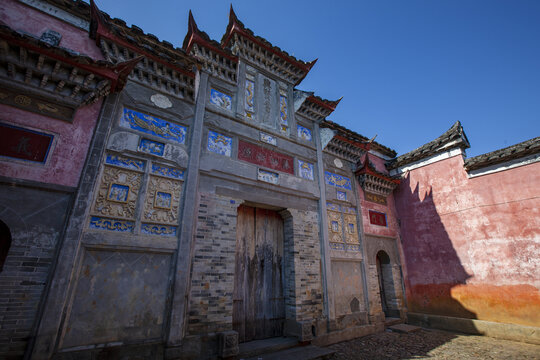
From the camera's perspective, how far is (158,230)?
5.02 m

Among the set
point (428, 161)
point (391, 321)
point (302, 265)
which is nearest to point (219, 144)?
point (302, 265)

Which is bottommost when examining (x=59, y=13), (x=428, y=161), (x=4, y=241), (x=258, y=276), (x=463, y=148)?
(x=258, y=276)

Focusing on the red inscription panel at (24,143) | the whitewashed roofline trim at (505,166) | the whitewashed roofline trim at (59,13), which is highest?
the whitewashed roofline trim at (59,13)

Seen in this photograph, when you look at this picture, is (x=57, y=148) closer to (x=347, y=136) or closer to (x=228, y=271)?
(x=228, y=271)

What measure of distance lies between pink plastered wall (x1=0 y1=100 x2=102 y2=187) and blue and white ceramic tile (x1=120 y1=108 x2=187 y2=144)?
64 cm

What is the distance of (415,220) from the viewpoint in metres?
10.2

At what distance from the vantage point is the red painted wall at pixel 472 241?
7.45 meters

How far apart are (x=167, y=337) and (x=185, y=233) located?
6.04ft

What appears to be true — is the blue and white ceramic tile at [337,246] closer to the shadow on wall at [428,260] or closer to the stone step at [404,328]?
the stone step at [404,328]

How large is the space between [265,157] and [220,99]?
1995 millimetres

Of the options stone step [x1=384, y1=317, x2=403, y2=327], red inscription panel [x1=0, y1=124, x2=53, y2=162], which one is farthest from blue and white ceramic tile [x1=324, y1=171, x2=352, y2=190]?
red inscription panel [x1=0, y1=124, x2=53, y2=162]

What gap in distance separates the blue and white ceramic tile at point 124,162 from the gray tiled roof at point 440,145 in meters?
10.3

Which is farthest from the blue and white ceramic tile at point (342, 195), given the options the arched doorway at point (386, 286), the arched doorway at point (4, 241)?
the arched doorway at point (4, 241)

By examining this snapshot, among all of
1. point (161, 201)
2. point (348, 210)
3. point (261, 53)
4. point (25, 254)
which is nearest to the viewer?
point (25, 254)
